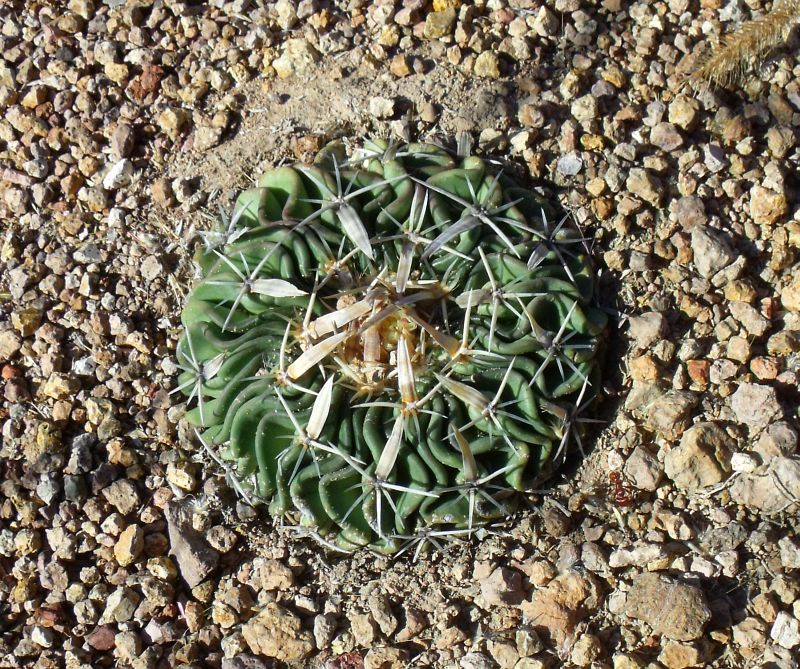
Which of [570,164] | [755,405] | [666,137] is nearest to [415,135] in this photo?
[570,164]

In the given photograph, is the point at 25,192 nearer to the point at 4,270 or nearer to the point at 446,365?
the point at 4,270

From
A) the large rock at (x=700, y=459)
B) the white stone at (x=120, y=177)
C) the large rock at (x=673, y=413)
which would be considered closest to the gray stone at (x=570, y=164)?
the large rock at (x=673, y=413)

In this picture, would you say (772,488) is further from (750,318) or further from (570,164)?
(570,164)

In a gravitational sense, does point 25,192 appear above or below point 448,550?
above

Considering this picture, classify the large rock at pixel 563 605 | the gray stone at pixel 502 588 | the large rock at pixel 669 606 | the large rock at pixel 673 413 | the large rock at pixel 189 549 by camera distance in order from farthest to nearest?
the large rock at pixel 189 549 → the large rock at pixel 673 413 → the gray stone at pixel 502 588 → the large rock at pixel 563 605 → the large rock at pixel 669 606

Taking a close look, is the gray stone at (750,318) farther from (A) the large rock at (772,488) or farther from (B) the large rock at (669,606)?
(B) the large rock at (669,606)

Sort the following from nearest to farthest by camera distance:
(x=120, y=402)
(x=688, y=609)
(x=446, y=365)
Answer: (x=688, y=609), (x=446, y=365), (x=120, y=402)

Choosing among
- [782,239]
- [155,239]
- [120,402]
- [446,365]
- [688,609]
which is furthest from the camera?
[155,239]

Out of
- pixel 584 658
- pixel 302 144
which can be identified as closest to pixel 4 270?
pixel 302 144
